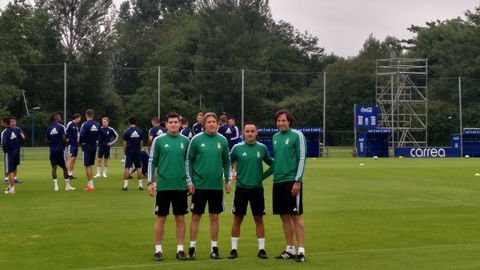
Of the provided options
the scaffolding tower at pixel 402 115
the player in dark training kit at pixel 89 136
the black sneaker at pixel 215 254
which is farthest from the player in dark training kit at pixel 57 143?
the scaffolding tower at pixel 402 115

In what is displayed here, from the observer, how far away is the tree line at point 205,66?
7038cm

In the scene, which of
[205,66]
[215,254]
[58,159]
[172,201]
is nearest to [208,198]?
[172,201]

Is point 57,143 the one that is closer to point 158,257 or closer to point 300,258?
point 158,257

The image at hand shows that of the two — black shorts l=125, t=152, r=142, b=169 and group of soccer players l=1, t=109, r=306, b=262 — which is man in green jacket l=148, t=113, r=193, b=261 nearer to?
group of soccer players l=1, t=109, r=306, b=262

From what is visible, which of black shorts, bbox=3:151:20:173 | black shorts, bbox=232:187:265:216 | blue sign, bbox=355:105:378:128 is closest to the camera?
black shorts, bbox=232:187:265:216

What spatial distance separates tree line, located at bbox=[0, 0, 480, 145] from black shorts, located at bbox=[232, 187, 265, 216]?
50192 mm

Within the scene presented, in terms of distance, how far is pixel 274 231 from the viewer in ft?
49.8

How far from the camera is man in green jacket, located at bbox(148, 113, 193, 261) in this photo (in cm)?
1216

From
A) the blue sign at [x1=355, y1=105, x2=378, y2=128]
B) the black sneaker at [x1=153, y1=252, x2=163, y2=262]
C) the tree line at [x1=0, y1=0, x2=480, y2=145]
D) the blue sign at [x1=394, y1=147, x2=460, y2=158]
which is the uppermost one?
the tree line at [x1=0, y1=0, x2=480, y2=145]

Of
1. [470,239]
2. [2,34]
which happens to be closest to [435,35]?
[2,34]

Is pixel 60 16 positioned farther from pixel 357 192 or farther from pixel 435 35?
pixel 357 192

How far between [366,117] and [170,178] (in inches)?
1922

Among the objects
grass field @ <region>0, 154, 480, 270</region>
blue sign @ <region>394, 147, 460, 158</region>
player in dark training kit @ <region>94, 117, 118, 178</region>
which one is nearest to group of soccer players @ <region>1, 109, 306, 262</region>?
grass field @ <region>0, 154, 480, 270</region>

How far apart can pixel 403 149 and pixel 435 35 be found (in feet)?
148
